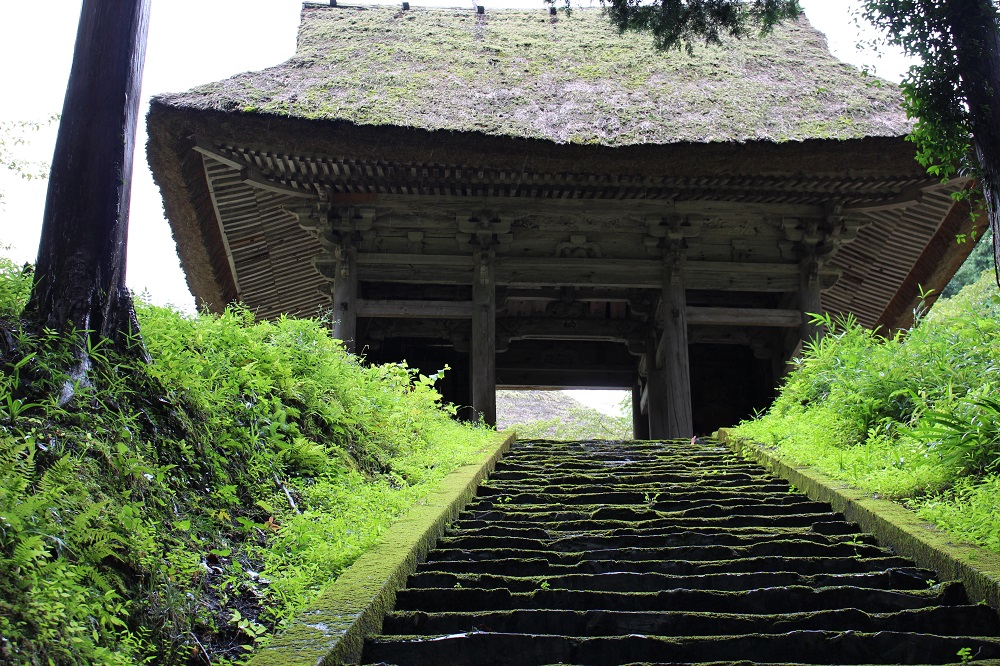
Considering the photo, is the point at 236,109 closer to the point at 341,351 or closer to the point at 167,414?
the point at 341,351

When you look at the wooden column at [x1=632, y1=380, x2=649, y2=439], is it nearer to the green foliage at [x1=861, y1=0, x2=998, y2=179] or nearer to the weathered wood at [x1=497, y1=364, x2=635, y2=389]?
the weathered wood at [x1=497, y1=364, x2=635, y2=389]

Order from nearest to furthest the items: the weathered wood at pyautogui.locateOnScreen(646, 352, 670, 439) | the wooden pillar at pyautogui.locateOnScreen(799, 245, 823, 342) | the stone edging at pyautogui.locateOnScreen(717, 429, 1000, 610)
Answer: the stone edging at pyautogui.locateOnScreen(717, 429, 1000, 610) → the wooden pillar at pyautogui.locateOnScreen(799, 245, 823, 342) → the weathered wood at pyautogui.locateOnScreen(646, 352, 670, 439)

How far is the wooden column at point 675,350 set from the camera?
1076 centimetres

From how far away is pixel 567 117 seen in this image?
10508 millimetres

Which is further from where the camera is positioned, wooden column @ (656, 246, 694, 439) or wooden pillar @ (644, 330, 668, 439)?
wooden pillar @ (644, 330, 668, 439)

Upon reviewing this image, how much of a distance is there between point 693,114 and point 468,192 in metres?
2.74

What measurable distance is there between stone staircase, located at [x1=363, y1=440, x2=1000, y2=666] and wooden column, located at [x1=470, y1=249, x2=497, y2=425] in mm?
4572

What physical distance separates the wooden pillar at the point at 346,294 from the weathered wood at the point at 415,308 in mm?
153

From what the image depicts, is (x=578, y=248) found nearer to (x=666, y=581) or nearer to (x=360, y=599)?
(x=666, y=581)

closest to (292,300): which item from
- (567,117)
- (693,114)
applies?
(567,117)

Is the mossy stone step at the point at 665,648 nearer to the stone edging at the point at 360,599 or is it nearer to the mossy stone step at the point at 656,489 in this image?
the stone edging at the point at 360,599

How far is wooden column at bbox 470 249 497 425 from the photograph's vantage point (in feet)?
35.1

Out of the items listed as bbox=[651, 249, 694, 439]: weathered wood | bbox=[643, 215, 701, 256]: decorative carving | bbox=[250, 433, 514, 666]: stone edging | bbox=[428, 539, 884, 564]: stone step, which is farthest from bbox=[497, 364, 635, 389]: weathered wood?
bbox=[428, 539, 884, 564]: stone step

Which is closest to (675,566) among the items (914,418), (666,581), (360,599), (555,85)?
(666,581)
